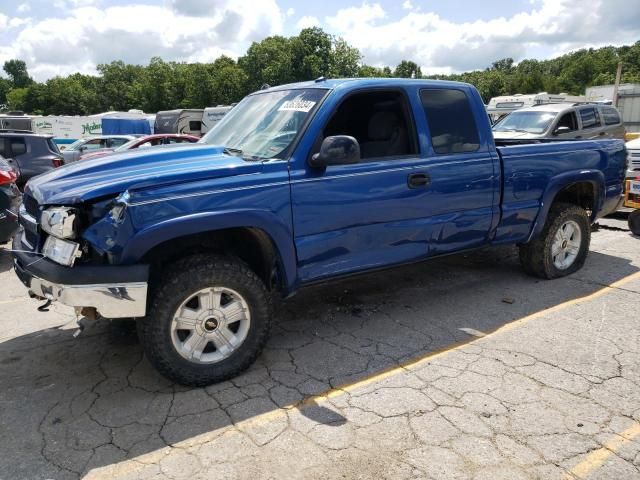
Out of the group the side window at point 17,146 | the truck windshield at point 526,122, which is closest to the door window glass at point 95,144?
the side window at point 17,146

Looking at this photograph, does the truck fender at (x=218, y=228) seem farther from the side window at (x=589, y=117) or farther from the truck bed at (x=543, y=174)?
the side window at (x=589, y=117)

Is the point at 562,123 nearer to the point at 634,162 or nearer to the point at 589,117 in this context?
the point at 589,117

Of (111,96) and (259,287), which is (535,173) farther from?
(111,96)

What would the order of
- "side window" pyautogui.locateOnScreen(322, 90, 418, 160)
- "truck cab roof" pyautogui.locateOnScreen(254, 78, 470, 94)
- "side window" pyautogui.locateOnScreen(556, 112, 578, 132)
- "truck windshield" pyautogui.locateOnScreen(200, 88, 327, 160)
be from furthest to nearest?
"side window" pyautogui.locateOnScreen(556, 112, 578, 132) < "side window" pyautogui.locateOnScreen(322, 90, 418, 160) < "truck cab roof" pyautogui.locateOnScreen(254, 78, 470, 94) < "truck windshield" pyautogui.locateOnScreen(200, 88, 327, 160)

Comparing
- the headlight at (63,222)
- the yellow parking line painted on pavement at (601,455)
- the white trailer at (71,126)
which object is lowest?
the yellow parking line painted on pavement at (601,455)

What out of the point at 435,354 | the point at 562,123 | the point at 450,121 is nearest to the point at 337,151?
the point at 450,121

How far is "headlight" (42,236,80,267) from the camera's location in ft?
9.88

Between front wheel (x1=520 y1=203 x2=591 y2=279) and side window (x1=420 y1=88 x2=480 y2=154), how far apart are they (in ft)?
4.92

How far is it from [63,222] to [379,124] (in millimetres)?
2538

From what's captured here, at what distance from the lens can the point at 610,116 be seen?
1217 cm

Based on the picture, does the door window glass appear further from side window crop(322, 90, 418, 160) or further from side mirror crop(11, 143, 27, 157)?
side window crop(322, 90, 418, 160)

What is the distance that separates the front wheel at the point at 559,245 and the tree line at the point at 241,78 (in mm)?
38444

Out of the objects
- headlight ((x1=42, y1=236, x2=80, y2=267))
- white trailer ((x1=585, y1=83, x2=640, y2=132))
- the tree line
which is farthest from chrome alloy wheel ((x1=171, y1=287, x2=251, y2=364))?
the tree line

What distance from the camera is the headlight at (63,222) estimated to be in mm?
2996
